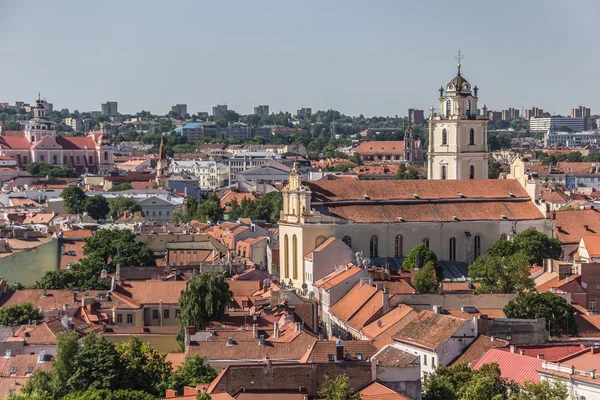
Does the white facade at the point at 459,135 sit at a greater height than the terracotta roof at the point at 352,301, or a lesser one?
greater

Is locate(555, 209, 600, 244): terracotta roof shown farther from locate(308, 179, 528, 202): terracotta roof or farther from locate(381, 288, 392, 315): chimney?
locate(381, 288, 392, 315): chimney

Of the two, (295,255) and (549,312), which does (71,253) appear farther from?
(549,312)

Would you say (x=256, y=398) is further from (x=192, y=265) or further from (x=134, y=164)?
(x=134, y=164)

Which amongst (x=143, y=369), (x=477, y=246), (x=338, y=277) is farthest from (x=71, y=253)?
(x=143, y=369)

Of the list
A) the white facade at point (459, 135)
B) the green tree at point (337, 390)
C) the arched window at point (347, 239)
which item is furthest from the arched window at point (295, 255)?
the green tree at point (337, 390)

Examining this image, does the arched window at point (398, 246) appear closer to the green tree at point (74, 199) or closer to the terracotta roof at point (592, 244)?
the terracotta roof at point (592, 244)

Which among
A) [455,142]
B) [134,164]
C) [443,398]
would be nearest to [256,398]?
[443,398]

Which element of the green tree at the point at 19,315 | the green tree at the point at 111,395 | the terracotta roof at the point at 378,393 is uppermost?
the terracotta roof at the point at 378,393
